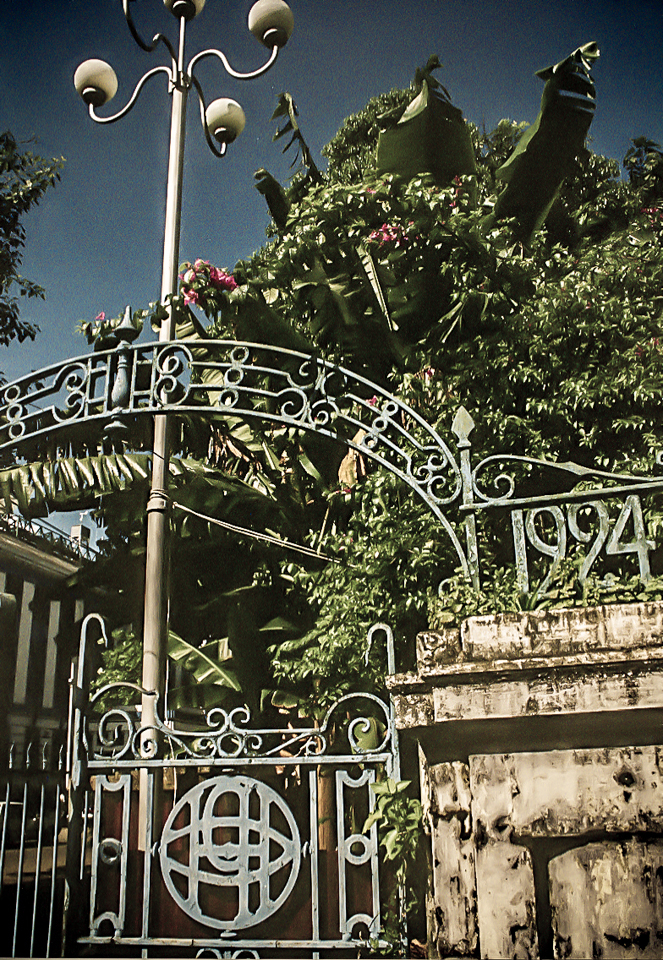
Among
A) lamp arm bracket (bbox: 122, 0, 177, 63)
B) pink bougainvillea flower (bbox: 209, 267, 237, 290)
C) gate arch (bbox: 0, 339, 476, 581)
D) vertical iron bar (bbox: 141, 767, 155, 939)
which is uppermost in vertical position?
lamp arm bracket (bbox: 122, 0, 177, 63)

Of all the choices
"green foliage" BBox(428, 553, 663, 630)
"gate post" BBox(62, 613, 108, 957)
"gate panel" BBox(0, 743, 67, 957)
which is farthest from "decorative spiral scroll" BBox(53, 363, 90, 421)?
"green foliage" BBox(428, 553, 663, 630)

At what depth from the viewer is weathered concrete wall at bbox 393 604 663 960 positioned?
2.12m

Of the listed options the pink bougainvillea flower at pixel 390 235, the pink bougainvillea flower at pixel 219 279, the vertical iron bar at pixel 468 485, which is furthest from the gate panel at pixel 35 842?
the pink bougainvillea flower at pixel 390 235

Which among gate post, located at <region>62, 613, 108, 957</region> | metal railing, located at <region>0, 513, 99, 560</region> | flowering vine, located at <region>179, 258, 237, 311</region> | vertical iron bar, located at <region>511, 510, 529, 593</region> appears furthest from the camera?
metal railing, located at <region>0, 513, 99, 560</region>

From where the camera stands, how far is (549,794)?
222 cm

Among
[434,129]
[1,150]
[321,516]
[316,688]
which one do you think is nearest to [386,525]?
[316,688]

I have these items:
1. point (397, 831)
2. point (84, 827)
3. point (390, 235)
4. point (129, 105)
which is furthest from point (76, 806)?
point (129, 105)

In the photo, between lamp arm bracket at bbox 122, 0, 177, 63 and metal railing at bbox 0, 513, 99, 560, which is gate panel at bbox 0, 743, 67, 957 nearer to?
lamp arm bracket at bbox 122, 0, 177, 63

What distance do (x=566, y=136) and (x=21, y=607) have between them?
12930 mm

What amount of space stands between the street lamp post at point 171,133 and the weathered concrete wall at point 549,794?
99.1 inches

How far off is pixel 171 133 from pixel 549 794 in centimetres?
515

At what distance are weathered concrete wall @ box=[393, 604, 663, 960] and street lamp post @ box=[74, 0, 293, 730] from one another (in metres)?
2.52

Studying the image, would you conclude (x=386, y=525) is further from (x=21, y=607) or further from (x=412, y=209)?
(x=21, y=607)

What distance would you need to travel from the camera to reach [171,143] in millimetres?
5688
